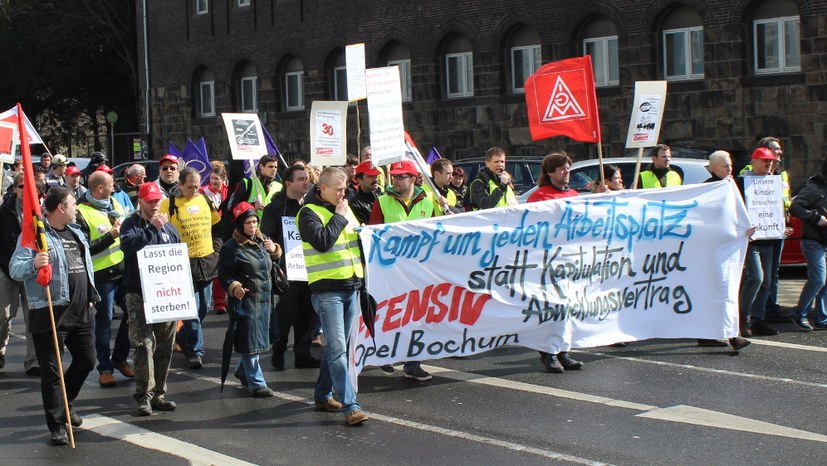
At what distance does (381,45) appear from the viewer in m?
34.1

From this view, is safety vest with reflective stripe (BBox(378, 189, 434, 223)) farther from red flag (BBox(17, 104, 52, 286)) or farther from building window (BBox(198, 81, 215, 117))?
building window (BBox(198, 81, 215, 117))

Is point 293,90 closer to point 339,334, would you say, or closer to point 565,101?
point 565,101

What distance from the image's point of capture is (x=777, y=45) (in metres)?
25.2

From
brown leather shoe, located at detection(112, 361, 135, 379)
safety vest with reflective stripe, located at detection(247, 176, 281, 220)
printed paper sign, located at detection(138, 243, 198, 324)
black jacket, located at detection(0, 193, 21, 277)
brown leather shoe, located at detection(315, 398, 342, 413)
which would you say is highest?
safety vest with reflective stripe, located at detection(247, 176, 281, 220)

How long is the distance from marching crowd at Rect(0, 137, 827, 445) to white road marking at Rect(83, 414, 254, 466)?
0.21 metres

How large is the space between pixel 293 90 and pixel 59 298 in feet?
100

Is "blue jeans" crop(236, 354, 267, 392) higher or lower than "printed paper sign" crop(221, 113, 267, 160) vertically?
lower

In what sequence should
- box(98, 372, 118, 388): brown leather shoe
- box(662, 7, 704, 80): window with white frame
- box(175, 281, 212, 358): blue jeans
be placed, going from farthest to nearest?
box(662, 7, 704, 80): window with white frame < box(175, 281, 212, 358): blue jeans < box(98, 372, 118, 388): brown leather shoe

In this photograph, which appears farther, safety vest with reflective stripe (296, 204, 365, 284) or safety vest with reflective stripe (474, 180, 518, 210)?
safety vest with reflective stripe (474, 180, 518, 210)

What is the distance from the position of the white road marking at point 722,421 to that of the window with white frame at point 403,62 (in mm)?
25856

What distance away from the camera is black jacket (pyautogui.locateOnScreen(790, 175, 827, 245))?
11977 mm

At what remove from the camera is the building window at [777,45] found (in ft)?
81.8

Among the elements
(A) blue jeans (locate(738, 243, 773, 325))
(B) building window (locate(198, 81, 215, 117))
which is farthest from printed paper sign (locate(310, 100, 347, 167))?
(B) building window (locate(198, 81, 215, 117))

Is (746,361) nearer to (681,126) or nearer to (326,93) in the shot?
(681,126)
